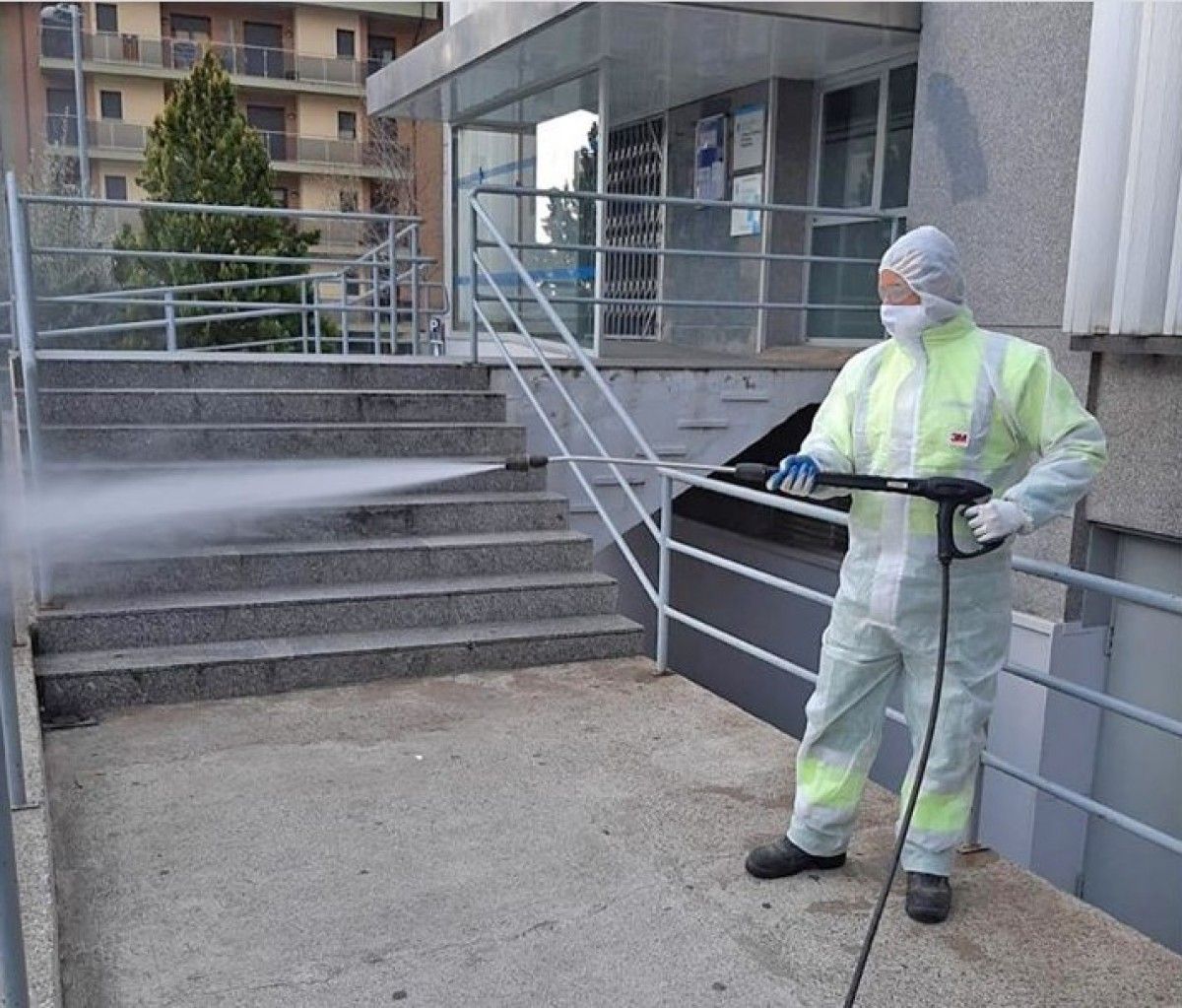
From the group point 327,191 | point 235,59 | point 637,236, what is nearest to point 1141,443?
point 637,236

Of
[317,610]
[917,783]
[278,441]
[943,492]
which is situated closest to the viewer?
[943,492]

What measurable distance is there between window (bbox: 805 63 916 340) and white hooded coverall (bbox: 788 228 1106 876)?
4.94 meters

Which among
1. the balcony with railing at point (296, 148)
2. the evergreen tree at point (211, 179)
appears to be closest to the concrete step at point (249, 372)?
the evergreen tree at point (211, 179)

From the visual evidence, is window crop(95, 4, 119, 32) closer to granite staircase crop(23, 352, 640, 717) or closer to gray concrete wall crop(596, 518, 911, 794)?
gray concrete wall crop(596, 518, 911, 794)

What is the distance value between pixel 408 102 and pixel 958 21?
5.82 metres

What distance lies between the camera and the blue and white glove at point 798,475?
2682 millimetres

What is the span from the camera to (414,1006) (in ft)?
8.45

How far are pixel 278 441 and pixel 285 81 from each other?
Result: 36046 millimetres

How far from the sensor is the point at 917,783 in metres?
2.81

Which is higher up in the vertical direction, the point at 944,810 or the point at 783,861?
the point at 944,810

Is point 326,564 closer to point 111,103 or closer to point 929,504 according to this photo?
point 929,504

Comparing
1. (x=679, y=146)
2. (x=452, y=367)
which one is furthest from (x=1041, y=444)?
(x=679, y=146)

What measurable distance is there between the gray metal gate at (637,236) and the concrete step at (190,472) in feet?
13.6

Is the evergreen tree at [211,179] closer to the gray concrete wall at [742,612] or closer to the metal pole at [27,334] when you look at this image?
the gray concrete wall at [742,612]
